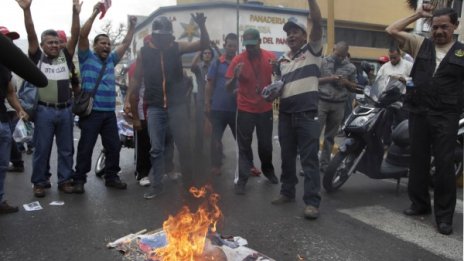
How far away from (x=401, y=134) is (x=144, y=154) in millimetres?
3155

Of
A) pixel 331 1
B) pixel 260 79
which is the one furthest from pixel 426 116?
pixel 331 1

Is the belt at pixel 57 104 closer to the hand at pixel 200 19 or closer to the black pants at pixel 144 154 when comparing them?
the black pants at pixel 144 154

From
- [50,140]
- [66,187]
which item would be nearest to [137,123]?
[50,140]

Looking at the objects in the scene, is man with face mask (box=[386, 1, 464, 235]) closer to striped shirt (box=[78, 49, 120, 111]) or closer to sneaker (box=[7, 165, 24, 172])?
striped shirt (box=[78, 49, 120, 111])

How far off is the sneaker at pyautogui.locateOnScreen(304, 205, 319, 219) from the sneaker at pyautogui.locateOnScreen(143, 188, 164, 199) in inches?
68.4

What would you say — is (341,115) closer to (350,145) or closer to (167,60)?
(350,145)

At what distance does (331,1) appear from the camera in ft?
36.5

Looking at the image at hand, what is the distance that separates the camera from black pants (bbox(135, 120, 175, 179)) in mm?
5465

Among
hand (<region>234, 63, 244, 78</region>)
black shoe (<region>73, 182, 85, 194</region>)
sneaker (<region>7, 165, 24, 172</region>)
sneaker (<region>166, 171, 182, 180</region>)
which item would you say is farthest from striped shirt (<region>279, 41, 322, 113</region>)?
sneaker (<region>7, 165, 24, 172</region>)

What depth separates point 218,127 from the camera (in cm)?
588

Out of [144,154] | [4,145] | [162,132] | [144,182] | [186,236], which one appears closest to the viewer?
[186,236]

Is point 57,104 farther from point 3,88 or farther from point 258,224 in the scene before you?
point 258,224

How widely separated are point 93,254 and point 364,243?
2176mm

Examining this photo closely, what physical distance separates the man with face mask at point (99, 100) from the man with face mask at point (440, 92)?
3.23m
